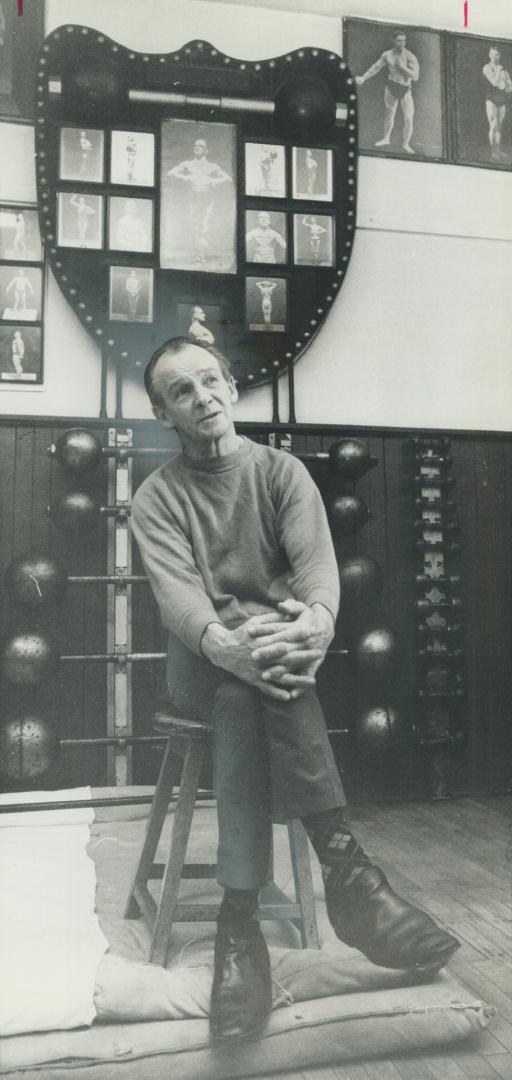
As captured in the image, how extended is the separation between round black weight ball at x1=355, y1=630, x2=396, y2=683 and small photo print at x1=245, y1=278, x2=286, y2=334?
4.01 feet

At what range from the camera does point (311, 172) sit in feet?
7.34

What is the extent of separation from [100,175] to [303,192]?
580 millimetres

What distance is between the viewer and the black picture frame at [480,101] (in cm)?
183

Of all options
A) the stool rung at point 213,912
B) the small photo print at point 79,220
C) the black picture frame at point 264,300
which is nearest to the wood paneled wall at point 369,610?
the black picture frame at point 264,300

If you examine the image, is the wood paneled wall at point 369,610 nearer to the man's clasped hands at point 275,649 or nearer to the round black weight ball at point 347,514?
the round black weight ball at point 347,514

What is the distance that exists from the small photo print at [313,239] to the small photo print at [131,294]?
1.79 feet

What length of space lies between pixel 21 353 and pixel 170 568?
104 centimetres

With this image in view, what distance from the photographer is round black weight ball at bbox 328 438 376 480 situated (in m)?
2.90

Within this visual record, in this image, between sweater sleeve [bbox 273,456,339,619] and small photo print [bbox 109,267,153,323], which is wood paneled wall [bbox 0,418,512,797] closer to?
small photo print [bbox 109,267,153,323]

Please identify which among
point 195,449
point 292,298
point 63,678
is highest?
point 292,298

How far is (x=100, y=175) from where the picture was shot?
2.01m

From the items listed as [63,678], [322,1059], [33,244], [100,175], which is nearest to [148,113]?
[100,175]

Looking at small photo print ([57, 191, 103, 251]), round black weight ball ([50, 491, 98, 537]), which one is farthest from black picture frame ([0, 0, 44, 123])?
round black weight ball ([50, 491, 98, 537])

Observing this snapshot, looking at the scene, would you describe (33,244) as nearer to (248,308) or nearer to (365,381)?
(248,308)
